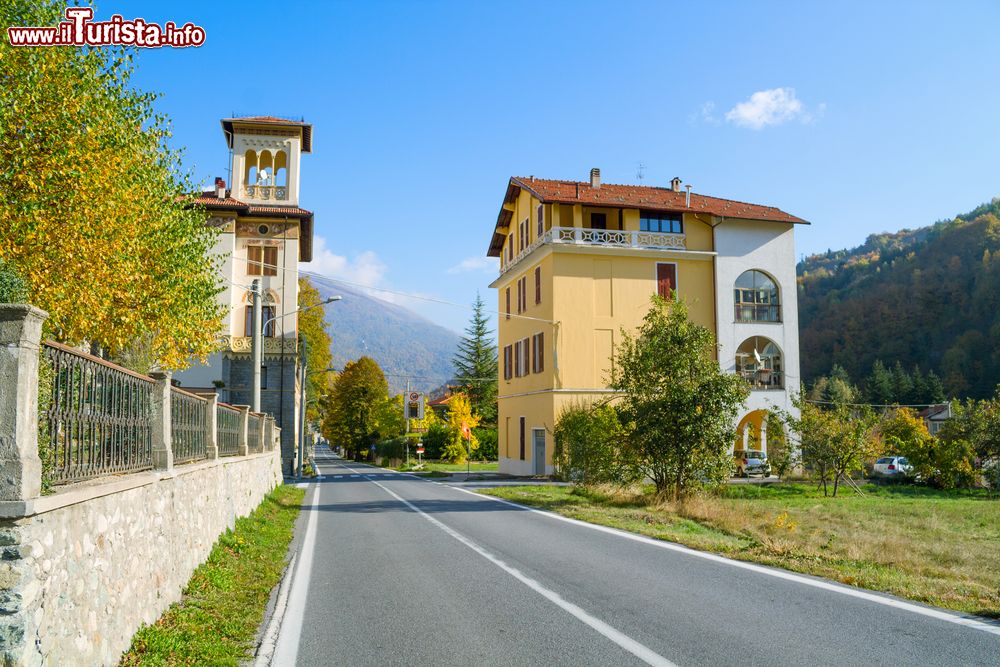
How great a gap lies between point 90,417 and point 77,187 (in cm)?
1140

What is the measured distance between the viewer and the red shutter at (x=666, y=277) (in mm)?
37781

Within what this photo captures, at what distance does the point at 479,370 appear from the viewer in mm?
80188

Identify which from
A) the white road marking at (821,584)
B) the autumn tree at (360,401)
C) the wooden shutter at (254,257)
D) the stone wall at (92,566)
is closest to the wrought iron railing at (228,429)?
the stone wall at (92,566)

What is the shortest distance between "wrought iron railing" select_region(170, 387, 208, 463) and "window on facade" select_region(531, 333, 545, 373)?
2644 cm

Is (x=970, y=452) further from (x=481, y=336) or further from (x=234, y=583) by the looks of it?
(x=481, y=336)

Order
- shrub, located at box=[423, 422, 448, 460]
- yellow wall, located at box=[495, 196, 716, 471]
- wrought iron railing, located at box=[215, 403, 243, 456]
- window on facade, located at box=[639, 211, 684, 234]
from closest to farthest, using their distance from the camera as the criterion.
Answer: wrought iron railing, located at box=[215, 403, 243, 456], yellow wall, located at box=[495, 196, 716, 471], window on facade, located at box=[639, 211, 684, 234], shrub, located at box=[423, 422, 448, 460]

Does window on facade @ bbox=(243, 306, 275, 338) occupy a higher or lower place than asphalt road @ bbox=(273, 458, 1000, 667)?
higher

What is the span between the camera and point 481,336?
83.2m

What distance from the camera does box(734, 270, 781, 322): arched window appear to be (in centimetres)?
3919

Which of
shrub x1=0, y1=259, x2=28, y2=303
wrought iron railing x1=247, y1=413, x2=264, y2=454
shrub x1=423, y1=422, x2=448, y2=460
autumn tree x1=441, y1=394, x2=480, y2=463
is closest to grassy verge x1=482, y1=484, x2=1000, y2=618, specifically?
wrought iron railing x1=247, y1=413, x2=264, y2=454

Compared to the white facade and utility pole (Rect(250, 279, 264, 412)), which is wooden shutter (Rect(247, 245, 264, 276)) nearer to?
utility pole (Rect(250, 279, 264, 412))

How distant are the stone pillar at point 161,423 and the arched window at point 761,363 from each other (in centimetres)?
3395

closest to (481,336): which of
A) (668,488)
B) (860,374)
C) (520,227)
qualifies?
(520,227)

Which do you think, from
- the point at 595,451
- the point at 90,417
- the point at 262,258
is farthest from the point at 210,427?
the point at 262,258
